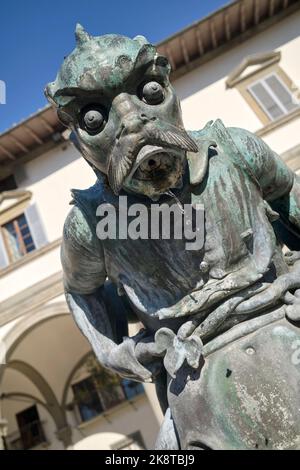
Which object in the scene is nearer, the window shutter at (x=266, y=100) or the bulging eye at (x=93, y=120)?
the bulging eye at (x=93, y=120)

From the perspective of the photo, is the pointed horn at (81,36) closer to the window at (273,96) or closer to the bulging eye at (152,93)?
the bulging eye at (152,93)

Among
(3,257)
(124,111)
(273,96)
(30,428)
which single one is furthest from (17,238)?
(124,111)

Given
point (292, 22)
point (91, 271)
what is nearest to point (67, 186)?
point (292, 22)

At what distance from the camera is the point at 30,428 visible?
1234cm

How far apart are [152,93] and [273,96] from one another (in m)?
9.46

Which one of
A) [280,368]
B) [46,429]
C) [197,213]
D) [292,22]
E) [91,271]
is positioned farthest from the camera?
[46,429]

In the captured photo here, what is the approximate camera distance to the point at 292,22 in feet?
33.8

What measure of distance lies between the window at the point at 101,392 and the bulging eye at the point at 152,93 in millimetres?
10983

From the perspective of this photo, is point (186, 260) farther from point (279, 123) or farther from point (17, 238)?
point (17, 238)

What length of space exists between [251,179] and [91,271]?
1.80 feet

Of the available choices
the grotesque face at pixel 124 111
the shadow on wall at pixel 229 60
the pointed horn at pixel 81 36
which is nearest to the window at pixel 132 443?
the shadow on wall at pixel 229 60

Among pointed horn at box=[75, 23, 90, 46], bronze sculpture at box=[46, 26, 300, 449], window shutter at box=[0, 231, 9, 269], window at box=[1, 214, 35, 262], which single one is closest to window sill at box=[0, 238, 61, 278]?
window shutter at box=[0, 231, 9, 269]

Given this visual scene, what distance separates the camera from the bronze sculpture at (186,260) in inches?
45.3

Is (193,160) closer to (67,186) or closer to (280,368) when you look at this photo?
(280,368)
